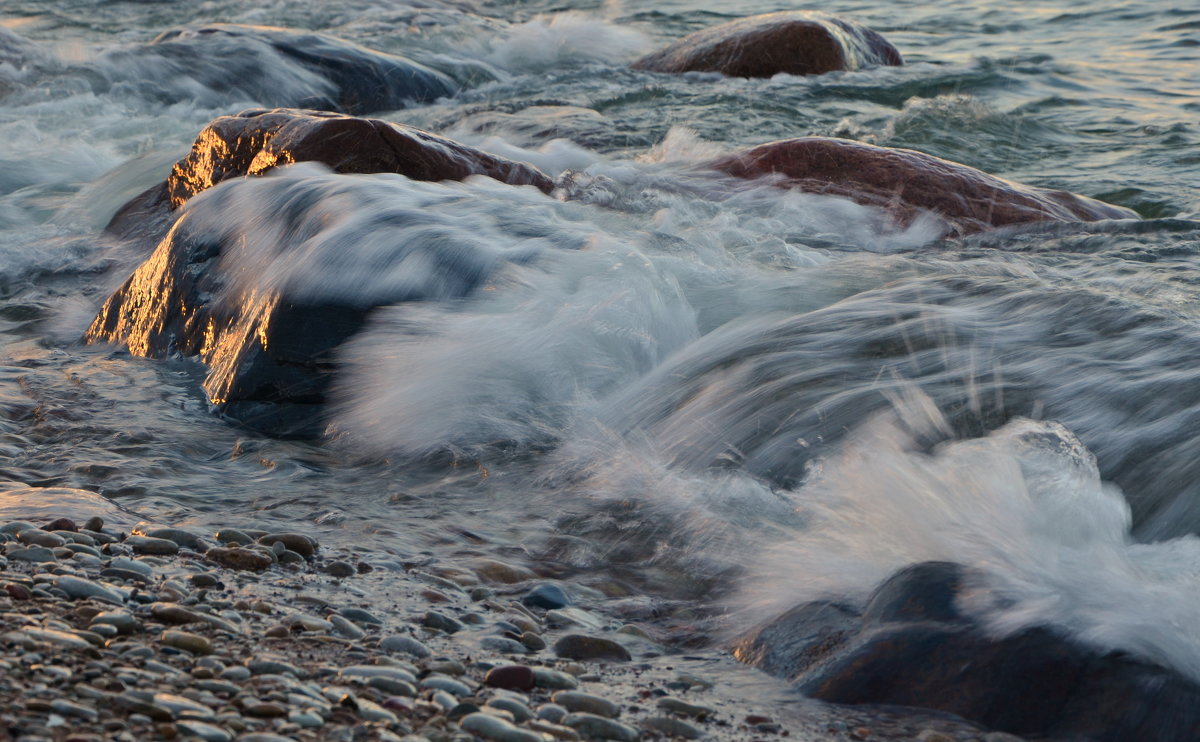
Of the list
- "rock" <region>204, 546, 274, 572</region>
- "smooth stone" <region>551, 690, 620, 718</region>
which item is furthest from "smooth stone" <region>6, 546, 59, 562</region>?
"smooth stone" <region>551, 690, 620, 718</region>

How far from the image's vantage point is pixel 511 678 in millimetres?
2432

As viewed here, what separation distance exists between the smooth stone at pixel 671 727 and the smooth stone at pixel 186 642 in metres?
0.84

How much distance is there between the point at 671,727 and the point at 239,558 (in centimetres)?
120

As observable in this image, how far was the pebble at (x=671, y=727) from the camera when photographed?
7.54 ft

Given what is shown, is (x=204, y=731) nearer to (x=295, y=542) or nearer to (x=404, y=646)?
(x=404, y=646)

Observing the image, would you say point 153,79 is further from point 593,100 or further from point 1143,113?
point 1143,113

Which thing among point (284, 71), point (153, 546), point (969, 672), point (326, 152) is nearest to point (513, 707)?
point (969, 672)

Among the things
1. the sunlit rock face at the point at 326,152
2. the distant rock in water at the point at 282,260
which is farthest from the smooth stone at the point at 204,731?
the sunlit rock face at the point at 326,152

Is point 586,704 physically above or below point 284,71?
below

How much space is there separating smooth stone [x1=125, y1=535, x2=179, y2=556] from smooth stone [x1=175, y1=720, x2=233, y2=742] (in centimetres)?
102

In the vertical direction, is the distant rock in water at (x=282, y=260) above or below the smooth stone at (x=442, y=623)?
above

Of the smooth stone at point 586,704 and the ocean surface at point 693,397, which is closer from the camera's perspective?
the smooth stone at point 586,704

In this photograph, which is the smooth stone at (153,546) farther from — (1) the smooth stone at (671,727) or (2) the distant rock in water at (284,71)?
(2) the distant rock in water at (284,71)

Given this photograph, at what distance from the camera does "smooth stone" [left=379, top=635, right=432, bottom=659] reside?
2535 mm
